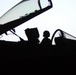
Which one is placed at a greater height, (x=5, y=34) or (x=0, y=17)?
(x=0, y=17)

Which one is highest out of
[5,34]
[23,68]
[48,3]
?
[48,3]

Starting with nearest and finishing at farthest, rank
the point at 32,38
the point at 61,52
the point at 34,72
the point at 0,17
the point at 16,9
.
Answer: the point at 34,72, the point at 61,52, the point at 32,38, the point at 0,17, the point at 16,9

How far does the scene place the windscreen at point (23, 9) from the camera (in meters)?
3.38

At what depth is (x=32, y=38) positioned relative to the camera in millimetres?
2967

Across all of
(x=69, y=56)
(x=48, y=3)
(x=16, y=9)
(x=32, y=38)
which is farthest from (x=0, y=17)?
(x=69, y=56)

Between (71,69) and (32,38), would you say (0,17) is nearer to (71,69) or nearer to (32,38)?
(32,38)

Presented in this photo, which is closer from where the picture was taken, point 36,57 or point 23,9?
point 36,57

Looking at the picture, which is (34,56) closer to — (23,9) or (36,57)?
(36,57)

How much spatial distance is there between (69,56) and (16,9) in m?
1.72

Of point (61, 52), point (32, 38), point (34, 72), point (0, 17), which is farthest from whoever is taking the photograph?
point (0, 17)

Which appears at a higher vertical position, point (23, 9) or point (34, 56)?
point (23, 9)

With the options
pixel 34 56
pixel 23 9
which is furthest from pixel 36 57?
pixel 23 9

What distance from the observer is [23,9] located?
377 cm

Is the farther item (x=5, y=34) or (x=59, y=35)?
(x=59, y=35)
